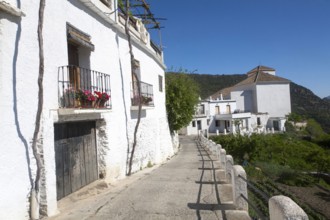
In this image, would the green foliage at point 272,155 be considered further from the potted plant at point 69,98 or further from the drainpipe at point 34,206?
the drainpipe at point 34,206

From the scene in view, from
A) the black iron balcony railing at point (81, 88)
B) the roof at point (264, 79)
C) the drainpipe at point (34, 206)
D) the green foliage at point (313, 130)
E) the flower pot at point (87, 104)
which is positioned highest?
the roof at point (264, 79)

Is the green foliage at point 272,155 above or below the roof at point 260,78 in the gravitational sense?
below

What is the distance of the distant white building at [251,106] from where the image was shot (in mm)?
50344

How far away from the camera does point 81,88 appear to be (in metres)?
7.77

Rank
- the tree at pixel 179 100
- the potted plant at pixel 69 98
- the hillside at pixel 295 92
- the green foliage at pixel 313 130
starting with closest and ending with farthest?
1. the potted plant at pixel 69 98
2. the tree at pixel 179 100
3. the green foliage at pixel 313 130
4. the hillside at pixel 295 92

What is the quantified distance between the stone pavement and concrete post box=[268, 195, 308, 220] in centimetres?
179

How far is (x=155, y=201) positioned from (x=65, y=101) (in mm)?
3035

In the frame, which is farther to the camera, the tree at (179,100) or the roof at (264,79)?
the roof at (264,79)

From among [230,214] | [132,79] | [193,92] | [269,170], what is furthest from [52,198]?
[193,92]

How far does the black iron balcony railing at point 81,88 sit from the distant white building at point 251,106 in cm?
4098

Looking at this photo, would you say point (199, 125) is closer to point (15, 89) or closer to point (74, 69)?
point (74, 69)

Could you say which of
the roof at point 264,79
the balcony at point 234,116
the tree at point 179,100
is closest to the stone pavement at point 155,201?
the tree at point 179,100

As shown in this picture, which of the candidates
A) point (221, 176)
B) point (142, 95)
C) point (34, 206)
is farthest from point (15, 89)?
point (142, 95)

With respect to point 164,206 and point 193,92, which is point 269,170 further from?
point 164,206
